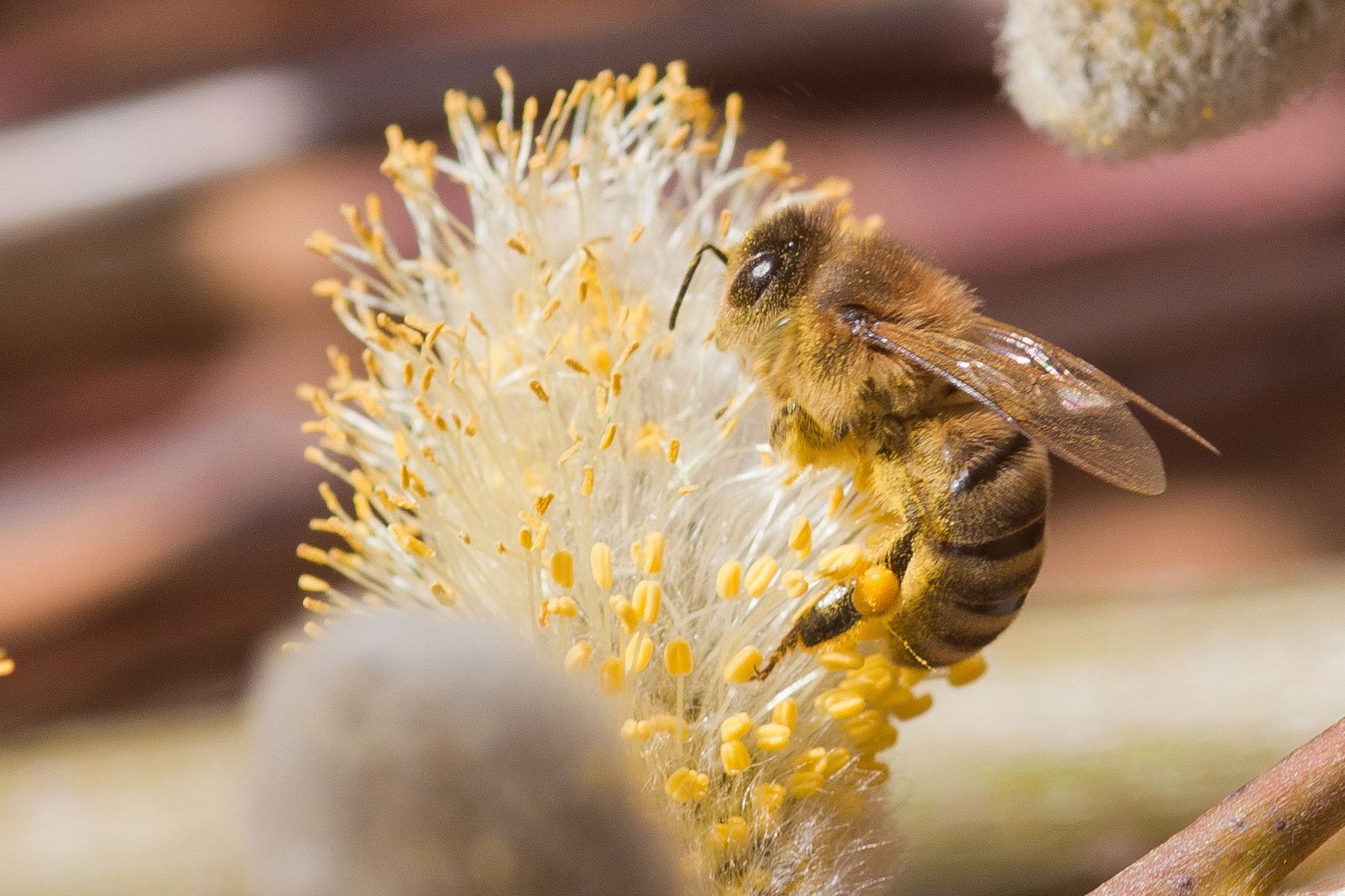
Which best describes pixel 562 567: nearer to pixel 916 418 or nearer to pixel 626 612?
pixel 626 612

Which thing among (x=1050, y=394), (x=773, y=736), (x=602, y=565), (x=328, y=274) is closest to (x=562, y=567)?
(x=602, y=565)

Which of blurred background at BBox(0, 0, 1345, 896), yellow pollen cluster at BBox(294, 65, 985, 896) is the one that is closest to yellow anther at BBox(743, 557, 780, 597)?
yellow pollen cluster at BBox(294, 65, 985, 896)

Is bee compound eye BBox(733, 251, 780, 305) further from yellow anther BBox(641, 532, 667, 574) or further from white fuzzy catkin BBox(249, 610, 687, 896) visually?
white fuzzy catkin BBox(249, 610, 687, 896)

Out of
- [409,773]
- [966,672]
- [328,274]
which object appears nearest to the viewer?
[409,773]

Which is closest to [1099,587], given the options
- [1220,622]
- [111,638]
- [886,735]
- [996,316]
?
[1220,622]

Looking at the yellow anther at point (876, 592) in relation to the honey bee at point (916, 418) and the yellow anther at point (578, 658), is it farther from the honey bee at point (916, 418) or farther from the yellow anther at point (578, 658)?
the yellow anther at point (578, 658)

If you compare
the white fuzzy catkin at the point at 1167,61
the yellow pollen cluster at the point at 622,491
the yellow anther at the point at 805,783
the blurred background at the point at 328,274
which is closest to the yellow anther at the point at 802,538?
the yellow pollen cluster at the point at 622,491

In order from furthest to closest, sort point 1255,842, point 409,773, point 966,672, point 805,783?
point 966,672, point 805,783, point 1255,842, point 409,773
